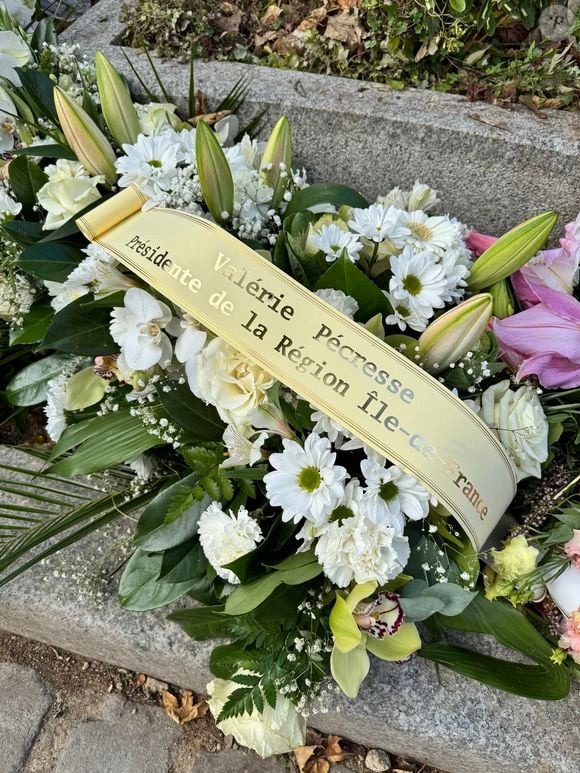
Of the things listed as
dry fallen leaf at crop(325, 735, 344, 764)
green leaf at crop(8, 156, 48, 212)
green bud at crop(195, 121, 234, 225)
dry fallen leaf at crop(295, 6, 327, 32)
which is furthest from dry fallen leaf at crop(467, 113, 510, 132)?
dry fallen leaf at crop(325, 735, 344, 764)

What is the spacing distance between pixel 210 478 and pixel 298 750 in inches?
29.4

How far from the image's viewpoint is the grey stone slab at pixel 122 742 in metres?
1.35

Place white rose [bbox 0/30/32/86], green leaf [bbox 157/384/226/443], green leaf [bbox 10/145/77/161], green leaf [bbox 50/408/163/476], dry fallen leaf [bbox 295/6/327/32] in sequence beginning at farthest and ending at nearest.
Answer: dry fallen leaf [bbox 295/6/327/32] → white rose [bbox 0/30/32/86] → green leaf [bbox 10/145/77/161] → green leaf [bbox 50/408/163/476] → green leaf [bbox 157/384/226/443]

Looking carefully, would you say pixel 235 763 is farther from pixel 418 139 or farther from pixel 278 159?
pixel 418 139

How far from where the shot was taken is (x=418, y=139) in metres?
1.34

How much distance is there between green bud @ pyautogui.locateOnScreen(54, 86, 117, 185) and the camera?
1.15 meters

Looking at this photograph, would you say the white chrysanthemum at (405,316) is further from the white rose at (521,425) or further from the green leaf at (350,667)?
the green leaf at (350,667)

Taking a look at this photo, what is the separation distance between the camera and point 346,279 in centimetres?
98

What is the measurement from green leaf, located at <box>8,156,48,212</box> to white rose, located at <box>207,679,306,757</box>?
1.15 m

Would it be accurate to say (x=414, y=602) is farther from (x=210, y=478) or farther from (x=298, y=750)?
(x=298, y=750)

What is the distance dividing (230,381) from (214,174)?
0.39m

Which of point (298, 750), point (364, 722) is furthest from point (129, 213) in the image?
point (298, 750)

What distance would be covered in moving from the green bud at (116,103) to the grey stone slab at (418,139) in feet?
0.83

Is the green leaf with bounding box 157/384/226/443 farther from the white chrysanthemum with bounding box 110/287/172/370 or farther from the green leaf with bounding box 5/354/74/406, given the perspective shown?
the green leaf with bounding box 5/354/74/406
